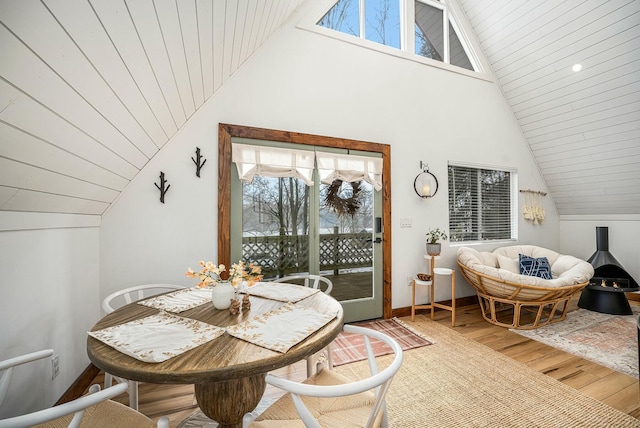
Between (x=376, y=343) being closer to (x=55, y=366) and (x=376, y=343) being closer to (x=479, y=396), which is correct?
(x=479, y=396)

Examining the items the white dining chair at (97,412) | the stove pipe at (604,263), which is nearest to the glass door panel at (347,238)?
the white dining chair at (97,412)

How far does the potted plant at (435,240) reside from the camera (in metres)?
3.34

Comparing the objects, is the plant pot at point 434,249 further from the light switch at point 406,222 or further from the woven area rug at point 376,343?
the woven area rug at point 376,343

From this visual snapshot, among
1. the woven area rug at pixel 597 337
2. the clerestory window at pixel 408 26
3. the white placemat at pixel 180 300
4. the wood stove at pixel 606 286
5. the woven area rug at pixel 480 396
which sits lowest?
the woven area rug at pixel 480 396

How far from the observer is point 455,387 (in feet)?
6.68

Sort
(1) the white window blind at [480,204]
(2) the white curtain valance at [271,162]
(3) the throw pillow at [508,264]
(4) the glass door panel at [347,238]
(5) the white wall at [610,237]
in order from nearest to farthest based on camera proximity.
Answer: (2) the white curtain valance at [271,162], (4) the glass door panel at [347,238], (3) the throw pillow at [508,264], (1) the white window blind at [480,204], (5) the white wall at [610,237]

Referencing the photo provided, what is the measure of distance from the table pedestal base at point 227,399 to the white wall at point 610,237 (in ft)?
18.8

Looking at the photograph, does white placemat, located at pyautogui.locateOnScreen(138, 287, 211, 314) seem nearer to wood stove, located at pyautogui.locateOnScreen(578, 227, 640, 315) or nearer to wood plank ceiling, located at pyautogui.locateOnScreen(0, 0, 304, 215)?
wood plank ceiling, located at pyautogui.locateOnScreen(0, 0, 304, 215)

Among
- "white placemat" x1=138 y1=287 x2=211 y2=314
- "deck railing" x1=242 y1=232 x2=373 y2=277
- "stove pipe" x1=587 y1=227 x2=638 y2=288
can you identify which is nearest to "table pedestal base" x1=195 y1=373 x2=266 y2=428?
"white placemat" x1=138 y1=287 x2=211 y2=314

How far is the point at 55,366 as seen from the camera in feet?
5.46

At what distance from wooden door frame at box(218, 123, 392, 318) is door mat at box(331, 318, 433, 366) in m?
0.26

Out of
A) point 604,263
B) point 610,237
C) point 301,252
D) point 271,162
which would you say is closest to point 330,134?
point 271,162

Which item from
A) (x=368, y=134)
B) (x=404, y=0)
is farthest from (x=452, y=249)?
(x=404, y=0)

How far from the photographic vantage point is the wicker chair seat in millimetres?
2967
